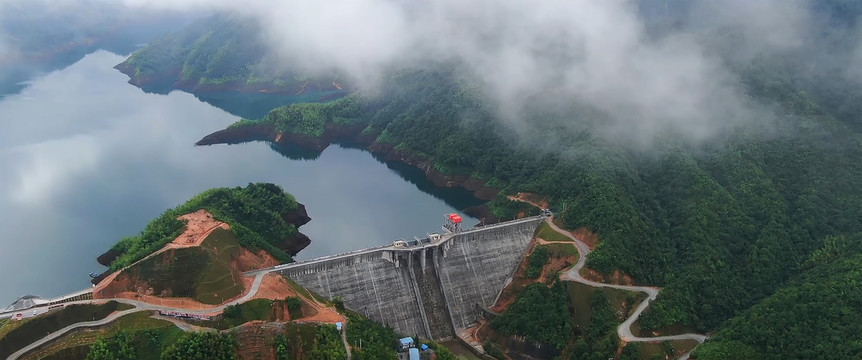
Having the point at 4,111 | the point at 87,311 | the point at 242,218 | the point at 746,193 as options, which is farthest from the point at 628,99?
the point at 4,111

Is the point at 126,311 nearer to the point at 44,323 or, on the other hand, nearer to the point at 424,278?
the point at 44,323

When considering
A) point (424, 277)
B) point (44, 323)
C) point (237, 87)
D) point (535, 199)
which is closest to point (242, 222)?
point (424, 277)

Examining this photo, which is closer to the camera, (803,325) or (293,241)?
(803,325)

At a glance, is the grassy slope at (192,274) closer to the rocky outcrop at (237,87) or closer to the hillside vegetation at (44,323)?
the hillside vegetation at (44,323)

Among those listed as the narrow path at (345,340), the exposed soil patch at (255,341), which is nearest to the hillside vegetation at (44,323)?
the exposed soil patch at (255,341)

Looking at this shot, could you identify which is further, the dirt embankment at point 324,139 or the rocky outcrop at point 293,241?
the dirt embankment at point 324,139
